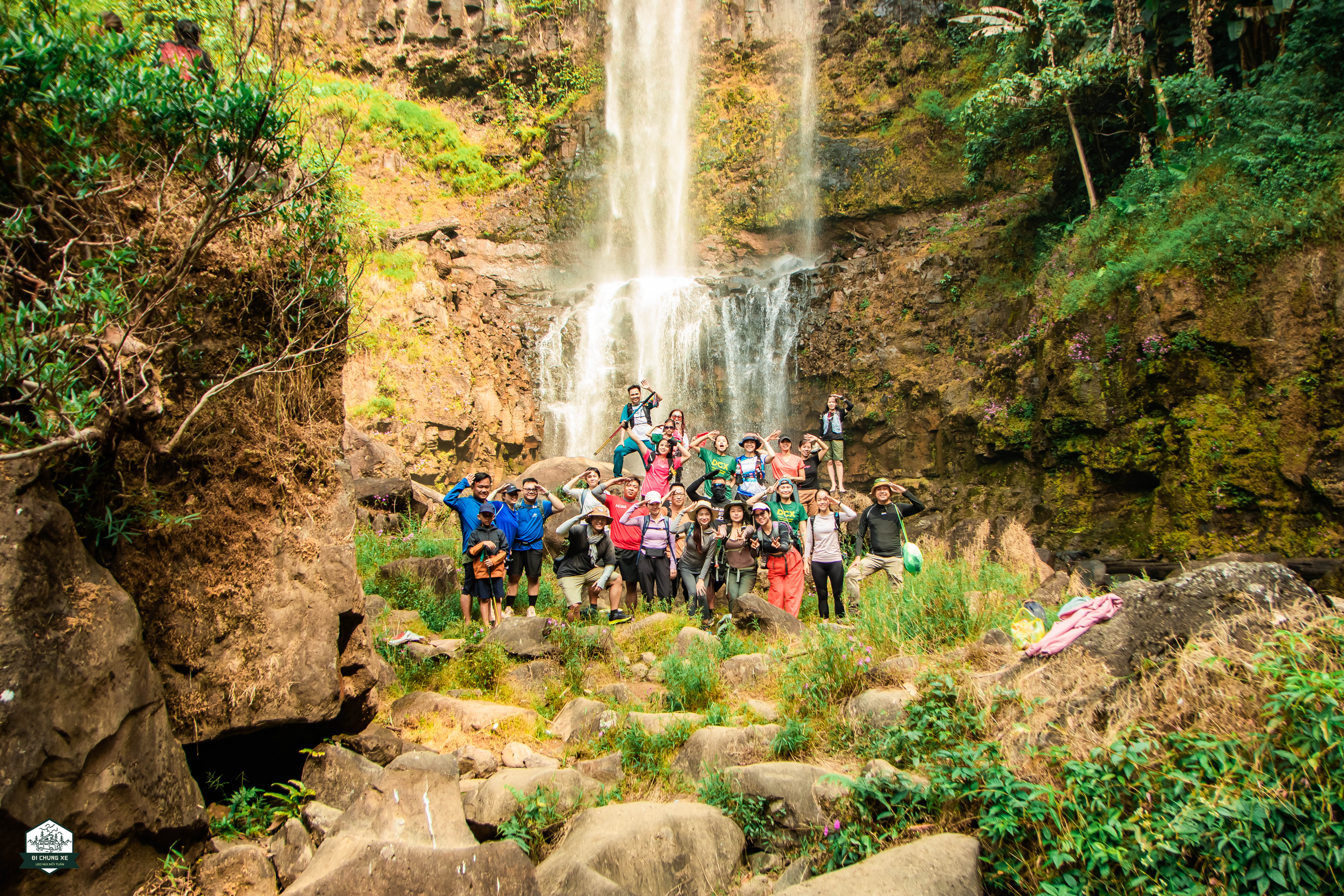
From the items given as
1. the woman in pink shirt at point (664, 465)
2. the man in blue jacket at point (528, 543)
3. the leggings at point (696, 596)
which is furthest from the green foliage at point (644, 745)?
the woman in pink shirt at point (664, 465)

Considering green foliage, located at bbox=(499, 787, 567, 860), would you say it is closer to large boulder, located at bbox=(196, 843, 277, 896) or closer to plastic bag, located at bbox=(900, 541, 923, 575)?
large boulder, located at bbox=(196, 843, 277, 896)

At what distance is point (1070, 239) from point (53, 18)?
14951 millimetres

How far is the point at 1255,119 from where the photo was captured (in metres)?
11.8

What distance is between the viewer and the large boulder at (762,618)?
7.55m

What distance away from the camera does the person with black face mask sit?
9359mm

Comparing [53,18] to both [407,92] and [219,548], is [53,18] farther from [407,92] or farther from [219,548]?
[407,92]

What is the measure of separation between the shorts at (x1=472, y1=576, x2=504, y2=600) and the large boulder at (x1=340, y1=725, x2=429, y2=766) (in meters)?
2.82

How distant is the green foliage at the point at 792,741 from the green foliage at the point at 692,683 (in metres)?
1.21

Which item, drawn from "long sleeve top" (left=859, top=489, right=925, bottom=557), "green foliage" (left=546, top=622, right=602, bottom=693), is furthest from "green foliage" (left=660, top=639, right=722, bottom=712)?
"long sleeve top" (left=859, top=489, right=925, bottom=557)

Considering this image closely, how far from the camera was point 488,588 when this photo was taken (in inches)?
329

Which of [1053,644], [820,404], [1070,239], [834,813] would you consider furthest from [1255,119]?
[834,813]

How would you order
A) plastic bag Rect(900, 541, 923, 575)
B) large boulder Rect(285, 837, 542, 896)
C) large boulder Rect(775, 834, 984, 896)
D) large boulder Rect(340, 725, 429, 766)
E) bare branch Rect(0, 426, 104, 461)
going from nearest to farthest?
bare branch Rect(0, 426, 104, 461), large boulder Rect(285, 837, 542, 896), large boulder Rect(775, 834, 984, 896), large boulder Rect(340, 725, 429, 766), plastic bag Rect(900, 541, 923, 575)

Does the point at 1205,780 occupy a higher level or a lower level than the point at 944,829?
higher

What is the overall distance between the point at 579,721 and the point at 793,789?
210 cm
